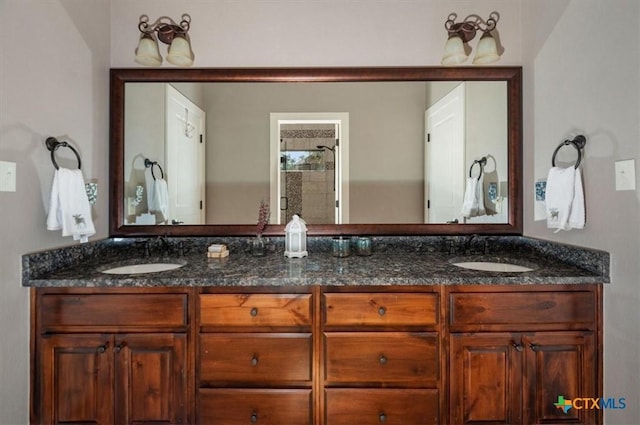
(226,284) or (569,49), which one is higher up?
(569,49)

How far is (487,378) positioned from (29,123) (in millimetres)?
2108

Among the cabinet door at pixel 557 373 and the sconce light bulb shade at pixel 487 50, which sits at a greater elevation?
the sconce light bulb shade at pixel 487 50

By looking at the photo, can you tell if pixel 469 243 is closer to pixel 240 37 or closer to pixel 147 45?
pixel 240 37

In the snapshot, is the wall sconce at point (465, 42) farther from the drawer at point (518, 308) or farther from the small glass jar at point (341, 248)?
the drawer at point (518, 308)

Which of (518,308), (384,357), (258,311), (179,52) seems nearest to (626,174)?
(518,308)

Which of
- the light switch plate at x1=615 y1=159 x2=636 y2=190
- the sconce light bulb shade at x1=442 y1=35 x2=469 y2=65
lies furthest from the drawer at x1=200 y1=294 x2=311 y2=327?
the sconce light bulb shade at x1=442 y1=35 x2=469 y2=65

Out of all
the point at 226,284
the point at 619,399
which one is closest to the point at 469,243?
the point at 619,399

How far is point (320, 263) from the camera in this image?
5.35ft

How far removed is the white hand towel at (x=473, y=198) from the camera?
1.94 m

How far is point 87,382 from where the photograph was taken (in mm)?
1351

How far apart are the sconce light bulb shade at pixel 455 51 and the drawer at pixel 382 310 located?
49.4 inches

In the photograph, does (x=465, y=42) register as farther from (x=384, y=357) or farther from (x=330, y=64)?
(x=384, y=357)

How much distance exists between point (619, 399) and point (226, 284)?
161cm

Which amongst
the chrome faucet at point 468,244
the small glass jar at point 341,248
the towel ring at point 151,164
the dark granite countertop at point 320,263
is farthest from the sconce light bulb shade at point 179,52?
the chrome faucet at point 468,244
